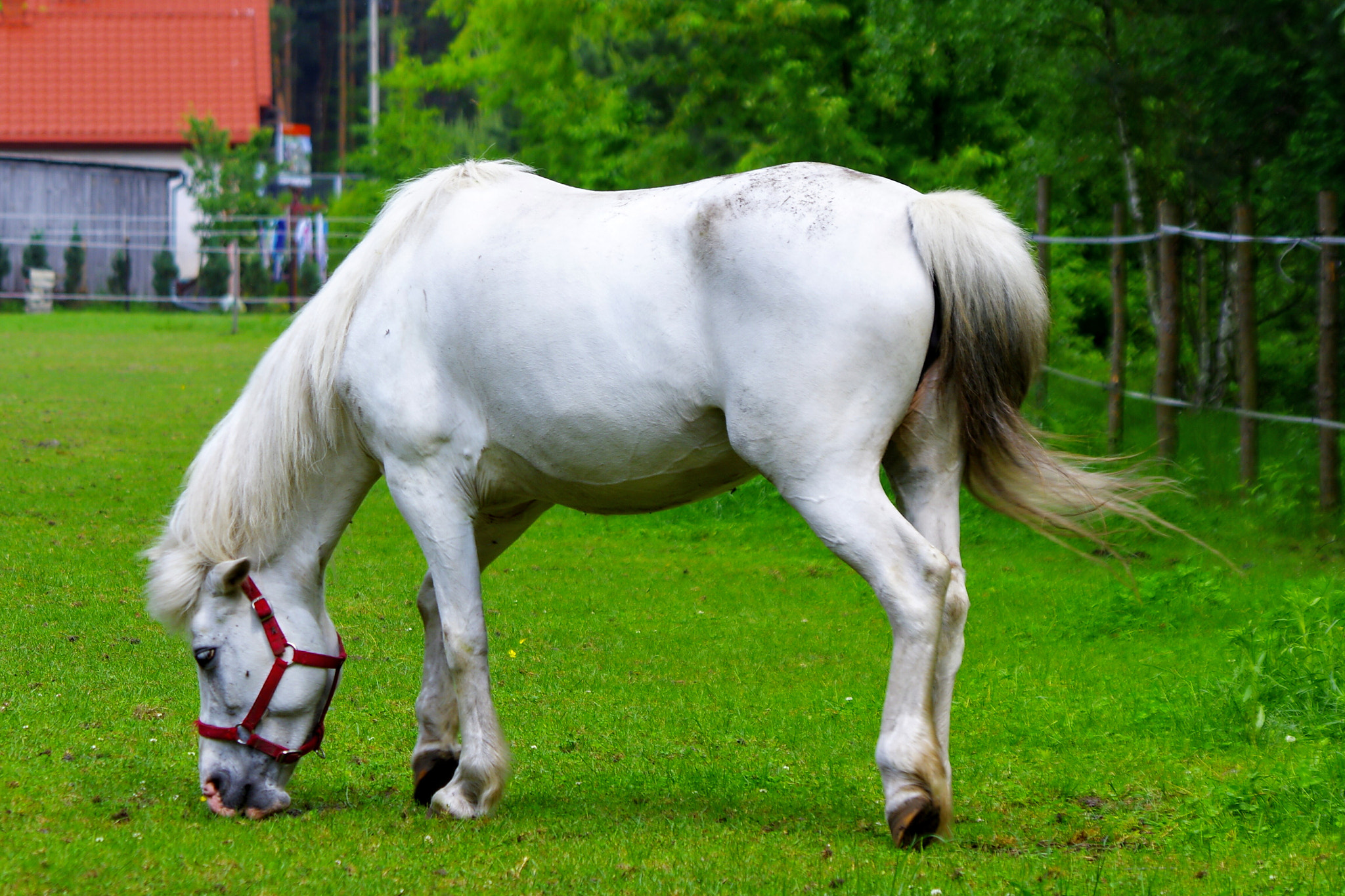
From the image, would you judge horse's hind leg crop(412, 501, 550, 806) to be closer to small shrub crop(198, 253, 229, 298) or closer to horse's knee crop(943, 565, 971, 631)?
horse's knee crop(943, 565, 971, 631)

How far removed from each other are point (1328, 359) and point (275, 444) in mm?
5694

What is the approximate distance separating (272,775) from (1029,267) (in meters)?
2.63

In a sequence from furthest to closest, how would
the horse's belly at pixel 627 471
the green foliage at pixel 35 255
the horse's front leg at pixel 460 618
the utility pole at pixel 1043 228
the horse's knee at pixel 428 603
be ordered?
the green foliage at pixel 35 255
the utility pole at pixel 1043 228
the horse's knee at pixel 428 603
the horse's front leg at pixel 460 618
the horse's belly at pixel 627 471

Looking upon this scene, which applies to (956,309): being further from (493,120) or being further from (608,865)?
(493,120)

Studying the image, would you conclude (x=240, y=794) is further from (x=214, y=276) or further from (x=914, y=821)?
(x=214, y=276)

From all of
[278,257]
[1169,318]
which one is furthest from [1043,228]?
[278,257]

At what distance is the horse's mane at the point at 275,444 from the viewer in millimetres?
4004

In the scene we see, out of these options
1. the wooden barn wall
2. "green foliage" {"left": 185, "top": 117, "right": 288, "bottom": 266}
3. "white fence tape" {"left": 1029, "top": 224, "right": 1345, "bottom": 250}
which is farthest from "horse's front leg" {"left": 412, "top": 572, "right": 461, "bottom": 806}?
the wooden barn wall

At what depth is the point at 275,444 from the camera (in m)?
4.07

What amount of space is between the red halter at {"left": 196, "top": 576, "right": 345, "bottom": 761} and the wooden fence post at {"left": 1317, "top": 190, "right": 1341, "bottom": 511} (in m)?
5.62

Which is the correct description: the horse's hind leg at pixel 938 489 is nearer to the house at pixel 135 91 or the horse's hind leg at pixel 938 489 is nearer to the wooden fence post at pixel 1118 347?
the wooden fence post at pixel 1118 347

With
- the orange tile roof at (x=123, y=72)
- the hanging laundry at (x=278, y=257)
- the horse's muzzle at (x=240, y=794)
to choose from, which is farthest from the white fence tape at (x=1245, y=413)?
the orange tile roof at (x=123, y=72)

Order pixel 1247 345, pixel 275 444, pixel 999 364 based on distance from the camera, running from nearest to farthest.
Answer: pixel 999 364 < pixel 275 444 < pixel 1247 345

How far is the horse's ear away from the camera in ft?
12.9
